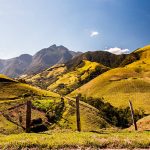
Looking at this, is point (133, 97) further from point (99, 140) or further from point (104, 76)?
point (99, 140)

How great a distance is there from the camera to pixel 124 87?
138750 millimetres

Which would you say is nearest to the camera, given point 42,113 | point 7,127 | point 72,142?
point 72,142

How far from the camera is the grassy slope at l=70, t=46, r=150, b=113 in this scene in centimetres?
11939

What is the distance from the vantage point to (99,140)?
21359mm

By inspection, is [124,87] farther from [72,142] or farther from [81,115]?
[72,142]

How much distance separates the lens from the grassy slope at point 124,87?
119 m

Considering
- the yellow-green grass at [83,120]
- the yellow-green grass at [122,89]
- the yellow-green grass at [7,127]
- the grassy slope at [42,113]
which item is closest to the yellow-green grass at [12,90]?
the grassy slope at [42,113]

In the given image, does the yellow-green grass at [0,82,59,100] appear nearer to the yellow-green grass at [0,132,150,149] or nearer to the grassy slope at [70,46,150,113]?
the yellow-green grass at [0,132,150,149]

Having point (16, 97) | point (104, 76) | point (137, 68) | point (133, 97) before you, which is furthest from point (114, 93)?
point (16, 97)

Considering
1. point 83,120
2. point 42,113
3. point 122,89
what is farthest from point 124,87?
point 42,113

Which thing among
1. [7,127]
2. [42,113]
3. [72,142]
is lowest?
[72,142]

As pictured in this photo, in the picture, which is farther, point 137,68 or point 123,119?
point 137,68

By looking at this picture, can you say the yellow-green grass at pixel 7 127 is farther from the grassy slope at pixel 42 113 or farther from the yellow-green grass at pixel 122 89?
the yellow-green grass at pixel 122 89

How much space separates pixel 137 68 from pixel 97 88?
41.9 metres
